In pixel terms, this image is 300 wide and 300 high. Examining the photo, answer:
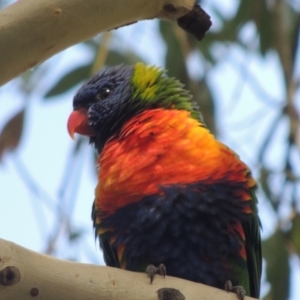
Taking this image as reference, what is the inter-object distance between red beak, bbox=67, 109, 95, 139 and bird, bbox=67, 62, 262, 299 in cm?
40

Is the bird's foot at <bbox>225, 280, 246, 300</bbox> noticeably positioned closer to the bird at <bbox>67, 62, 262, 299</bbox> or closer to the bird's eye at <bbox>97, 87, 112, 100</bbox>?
the bird at <bbox>67, 62, 262, 299</bbox>

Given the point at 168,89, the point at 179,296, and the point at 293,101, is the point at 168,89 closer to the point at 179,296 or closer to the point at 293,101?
the point at 293,101

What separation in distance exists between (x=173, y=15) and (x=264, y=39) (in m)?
1.90

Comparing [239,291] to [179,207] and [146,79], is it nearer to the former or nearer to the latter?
[179,207]

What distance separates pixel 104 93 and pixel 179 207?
0.87 metres

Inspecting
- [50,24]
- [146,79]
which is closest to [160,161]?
[146,79]

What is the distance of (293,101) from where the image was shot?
3.43 meters

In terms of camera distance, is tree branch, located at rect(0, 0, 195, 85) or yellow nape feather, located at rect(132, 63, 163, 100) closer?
tree branch, located at rect(0, 0, 195, 85)

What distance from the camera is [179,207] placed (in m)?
2.22

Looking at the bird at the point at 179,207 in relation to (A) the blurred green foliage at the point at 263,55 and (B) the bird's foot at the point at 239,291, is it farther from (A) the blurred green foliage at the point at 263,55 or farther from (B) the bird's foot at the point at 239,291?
(A) the blurred green foliage at the point at 263,55

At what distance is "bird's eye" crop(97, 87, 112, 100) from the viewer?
2.88m

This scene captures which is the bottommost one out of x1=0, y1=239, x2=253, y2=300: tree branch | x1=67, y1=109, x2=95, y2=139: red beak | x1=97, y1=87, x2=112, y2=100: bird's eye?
x1=0, y1=239, x2=253, y2=300: tree branch

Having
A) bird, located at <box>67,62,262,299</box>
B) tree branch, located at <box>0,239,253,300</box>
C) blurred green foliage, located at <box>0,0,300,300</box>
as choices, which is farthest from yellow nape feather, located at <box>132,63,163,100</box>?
tree branch, located at <box>0,239,253,300</box>

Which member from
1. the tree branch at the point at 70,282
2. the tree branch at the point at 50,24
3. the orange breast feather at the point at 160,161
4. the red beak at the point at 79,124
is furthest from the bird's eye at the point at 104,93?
the tree branch at the point at 70,282
